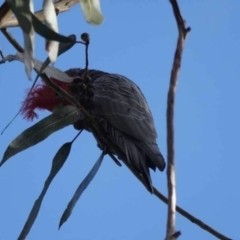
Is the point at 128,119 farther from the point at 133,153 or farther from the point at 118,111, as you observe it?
the point at 133,153

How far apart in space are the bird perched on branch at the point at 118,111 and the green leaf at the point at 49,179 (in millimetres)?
319

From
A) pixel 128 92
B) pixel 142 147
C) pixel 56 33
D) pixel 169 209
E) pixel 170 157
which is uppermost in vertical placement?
pixel 128 92

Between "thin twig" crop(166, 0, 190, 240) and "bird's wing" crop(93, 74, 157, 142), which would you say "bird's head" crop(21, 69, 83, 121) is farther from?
"thin twig" crop(166, 0, 190, 240)

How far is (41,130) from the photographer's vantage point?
2.39 meters

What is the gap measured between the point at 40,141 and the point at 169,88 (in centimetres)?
90

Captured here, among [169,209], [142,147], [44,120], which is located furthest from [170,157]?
[142,147]

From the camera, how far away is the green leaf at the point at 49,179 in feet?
7.27

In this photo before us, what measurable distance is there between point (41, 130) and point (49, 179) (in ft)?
0.60

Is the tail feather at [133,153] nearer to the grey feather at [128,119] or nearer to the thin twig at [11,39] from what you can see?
the grey feather at [128,119]

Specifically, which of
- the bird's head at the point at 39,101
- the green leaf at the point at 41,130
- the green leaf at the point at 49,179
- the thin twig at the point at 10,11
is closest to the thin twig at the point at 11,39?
the thin twig at the point at 10,11

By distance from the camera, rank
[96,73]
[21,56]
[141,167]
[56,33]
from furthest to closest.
Result: [96,73] → [141,167] → [21,56] → [56,33]

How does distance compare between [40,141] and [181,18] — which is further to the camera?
[40,141]

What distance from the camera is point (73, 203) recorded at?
2502 mm

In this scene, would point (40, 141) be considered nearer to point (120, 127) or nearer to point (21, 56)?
point (21, 56)
